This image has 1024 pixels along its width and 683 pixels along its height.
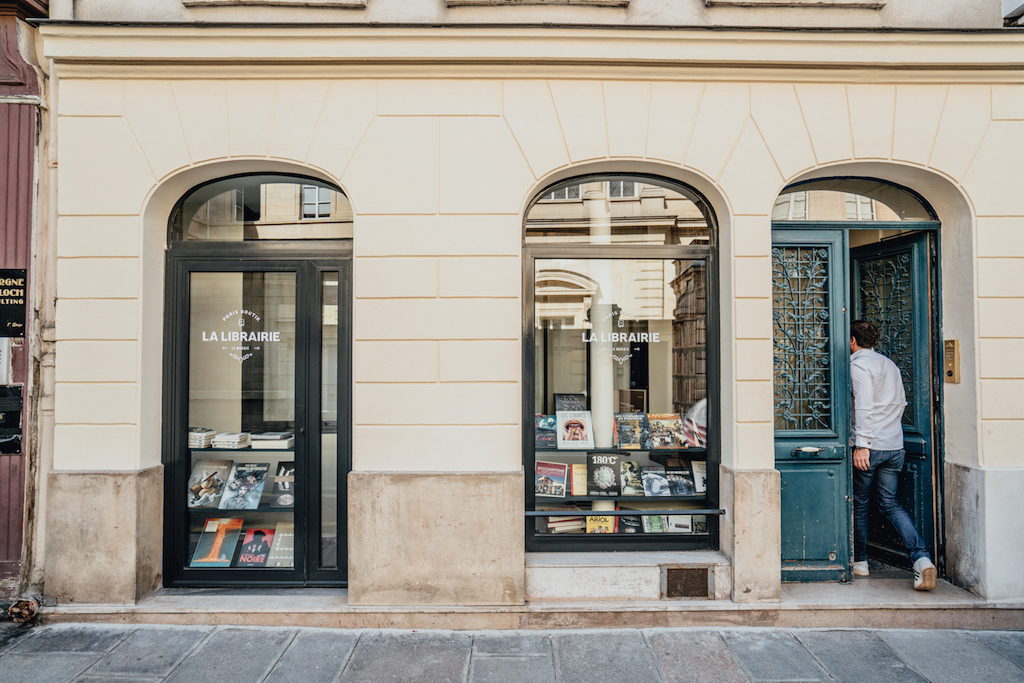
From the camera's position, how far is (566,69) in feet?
14.0

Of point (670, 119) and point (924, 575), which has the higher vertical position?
point (670, 119)

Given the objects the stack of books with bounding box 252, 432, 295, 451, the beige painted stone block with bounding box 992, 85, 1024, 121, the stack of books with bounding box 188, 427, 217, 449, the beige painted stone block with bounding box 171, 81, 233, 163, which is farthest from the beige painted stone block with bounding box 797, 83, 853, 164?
the stack of books with bounding box 188, 427, 217, 449

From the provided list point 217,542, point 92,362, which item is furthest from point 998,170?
point 92,362

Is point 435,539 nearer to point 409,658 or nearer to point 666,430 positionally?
point 409,658

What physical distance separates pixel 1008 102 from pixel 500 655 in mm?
5519

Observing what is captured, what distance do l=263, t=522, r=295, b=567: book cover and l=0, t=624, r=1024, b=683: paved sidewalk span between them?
1.94 feet

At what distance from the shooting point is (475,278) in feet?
13.9

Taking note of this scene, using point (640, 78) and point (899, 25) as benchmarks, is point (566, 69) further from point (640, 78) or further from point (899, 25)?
point (899, 25)

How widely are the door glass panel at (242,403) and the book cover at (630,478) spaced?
2.69 m

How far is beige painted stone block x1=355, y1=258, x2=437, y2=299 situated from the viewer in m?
4.21

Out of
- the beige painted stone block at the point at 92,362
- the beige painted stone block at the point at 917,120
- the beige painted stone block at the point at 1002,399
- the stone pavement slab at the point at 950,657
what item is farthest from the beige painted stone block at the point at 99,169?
the beige painted stone block at the point at 1002,399

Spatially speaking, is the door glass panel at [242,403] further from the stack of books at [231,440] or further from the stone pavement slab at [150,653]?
the stone pavement slab at [150,653]

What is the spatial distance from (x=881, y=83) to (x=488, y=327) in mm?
3555

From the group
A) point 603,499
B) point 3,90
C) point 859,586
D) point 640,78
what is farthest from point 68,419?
point 859,586
